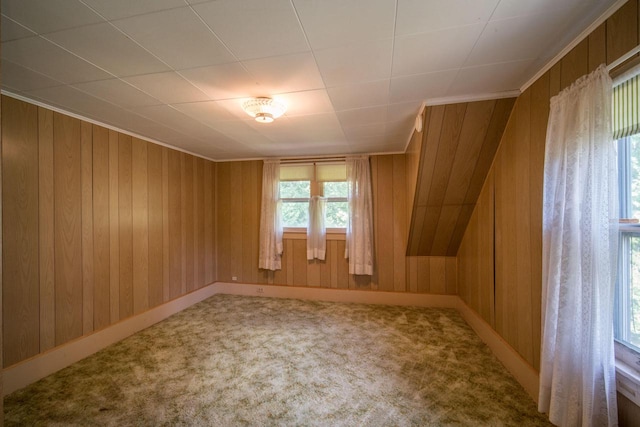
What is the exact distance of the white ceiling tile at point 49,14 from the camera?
1199 mm

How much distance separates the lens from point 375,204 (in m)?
3.90

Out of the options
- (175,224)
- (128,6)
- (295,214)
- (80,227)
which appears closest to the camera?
(128,6)

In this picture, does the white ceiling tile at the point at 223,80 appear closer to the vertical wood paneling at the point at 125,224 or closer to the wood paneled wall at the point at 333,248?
the vertical wood paneling at the point at 125,224

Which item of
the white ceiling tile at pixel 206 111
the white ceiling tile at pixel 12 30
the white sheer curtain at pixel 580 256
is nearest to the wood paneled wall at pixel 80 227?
the white ceiling tile at pixel 12 30

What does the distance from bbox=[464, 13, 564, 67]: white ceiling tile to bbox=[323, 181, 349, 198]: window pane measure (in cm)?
249

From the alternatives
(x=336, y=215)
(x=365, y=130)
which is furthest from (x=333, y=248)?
(x=365, y=130)

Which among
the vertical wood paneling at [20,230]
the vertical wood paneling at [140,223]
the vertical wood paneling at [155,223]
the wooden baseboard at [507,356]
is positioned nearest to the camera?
the wooden baseboard at [507,356]

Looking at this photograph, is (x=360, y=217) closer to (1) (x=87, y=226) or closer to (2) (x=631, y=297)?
(2) (x=631, y=297)

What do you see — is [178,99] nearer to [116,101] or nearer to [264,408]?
[116,101]

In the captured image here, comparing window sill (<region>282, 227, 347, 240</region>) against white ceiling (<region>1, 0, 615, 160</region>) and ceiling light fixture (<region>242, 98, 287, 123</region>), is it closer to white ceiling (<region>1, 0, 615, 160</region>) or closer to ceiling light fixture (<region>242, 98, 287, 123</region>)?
white ceiling (<region>1, 0, 615, 160</region>)

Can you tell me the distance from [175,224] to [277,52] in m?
2.92

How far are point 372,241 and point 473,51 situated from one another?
269cm

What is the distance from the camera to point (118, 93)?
6.64ft

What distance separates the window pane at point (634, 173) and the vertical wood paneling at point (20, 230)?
4023 mm
